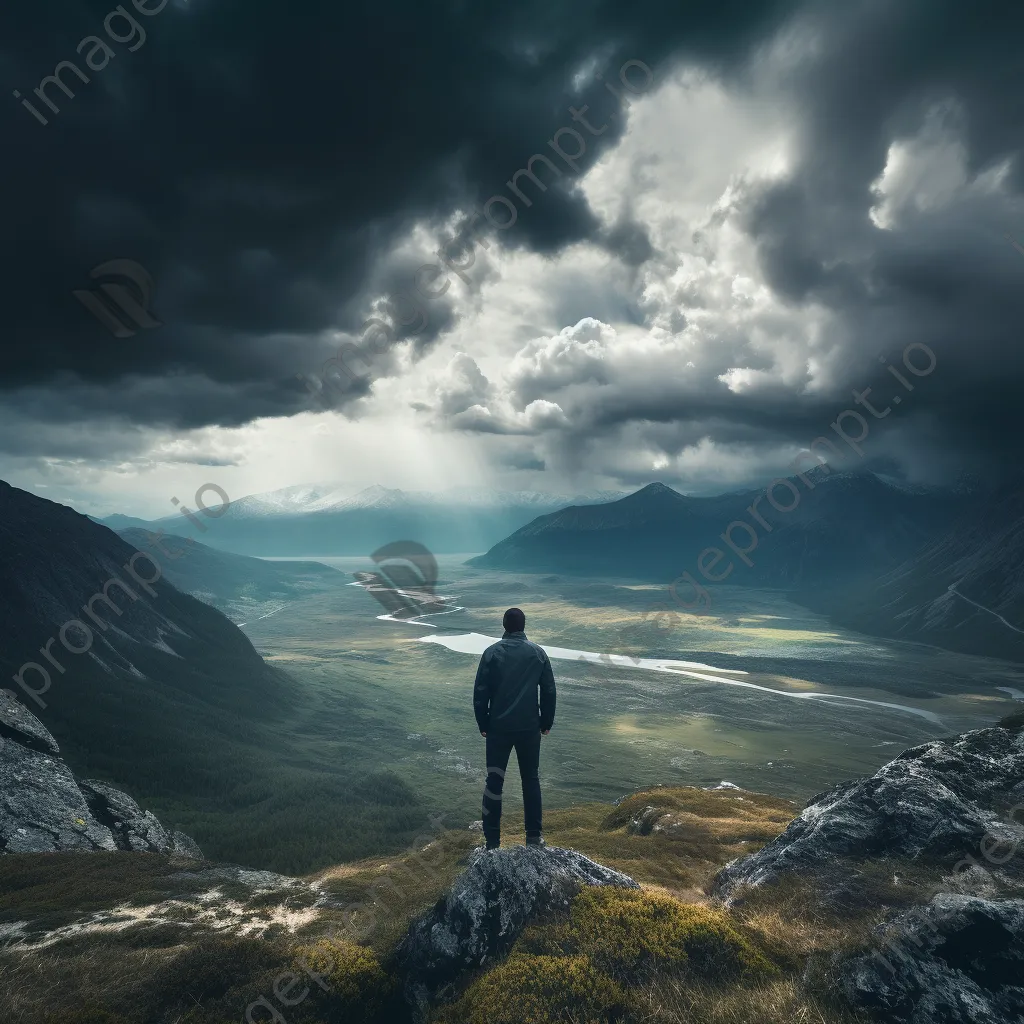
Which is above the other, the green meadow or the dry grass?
the dry grass

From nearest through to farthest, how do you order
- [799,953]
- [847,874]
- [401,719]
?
[799,953]
[847,874]
[401,719]

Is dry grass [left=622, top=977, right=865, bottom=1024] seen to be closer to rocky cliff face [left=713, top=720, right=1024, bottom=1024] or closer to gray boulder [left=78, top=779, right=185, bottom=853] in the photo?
rocky cliff face [left=713, top=720, right=1024, bottom=1024]

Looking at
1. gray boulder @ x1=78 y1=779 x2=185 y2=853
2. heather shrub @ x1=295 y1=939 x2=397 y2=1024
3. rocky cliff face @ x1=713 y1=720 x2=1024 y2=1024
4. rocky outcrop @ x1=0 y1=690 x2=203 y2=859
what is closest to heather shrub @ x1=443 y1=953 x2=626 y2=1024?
heather shrub @ x1=295 y1=939 x2=397 y2=1024

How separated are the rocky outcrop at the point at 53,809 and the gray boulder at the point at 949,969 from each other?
41484 millimetres

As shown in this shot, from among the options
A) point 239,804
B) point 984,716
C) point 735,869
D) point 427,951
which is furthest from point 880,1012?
point 984,716

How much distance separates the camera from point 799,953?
10836mm

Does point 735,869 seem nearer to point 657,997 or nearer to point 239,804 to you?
point 657,997

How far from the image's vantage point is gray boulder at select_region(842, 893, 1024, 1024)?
345 inches

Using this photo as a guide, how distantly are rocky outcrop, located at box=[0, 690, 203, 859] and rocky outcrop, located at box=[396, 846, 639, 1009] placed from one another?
32.3m

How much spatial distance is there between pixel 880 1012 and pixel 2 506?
19829cm

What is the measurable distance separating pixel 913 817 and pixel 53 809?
49062mm

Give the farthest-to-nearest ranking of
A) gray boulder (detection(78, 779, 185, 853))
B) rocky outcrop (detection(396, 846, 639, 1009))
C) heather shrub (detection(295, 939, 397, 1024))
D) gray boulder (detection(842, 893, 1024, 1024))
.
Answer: gray boulder (detection(78, 779, 185, 853)) → rocky outcrop (detection(396, 846, 639, 1009)) → heather shrub (detection(295, 939, 397, 1024)) → gray boulder (detection(842, 893, 1024, 1024))

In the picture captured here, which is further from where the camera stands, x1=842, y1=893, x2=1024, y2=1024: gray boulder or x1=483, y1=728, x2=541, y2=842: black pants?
x1=483, y1=728, x2=541, y2=842: black pants

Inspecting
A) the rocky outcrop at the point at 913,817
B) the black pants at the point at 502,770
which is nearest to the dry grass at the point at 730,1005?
the black pants at the point at 502,770
